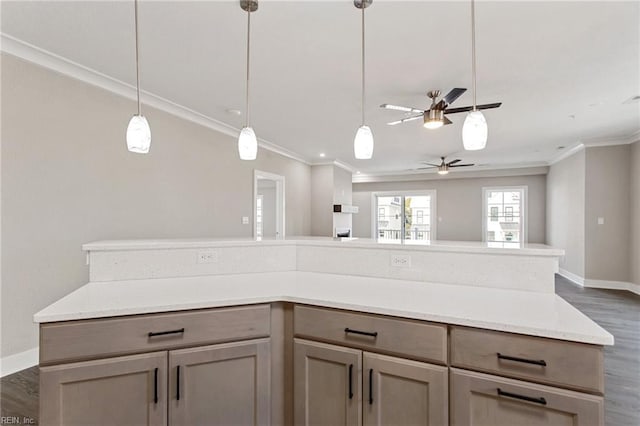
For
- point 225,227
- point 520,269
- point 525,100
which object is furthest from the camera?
point 225,227

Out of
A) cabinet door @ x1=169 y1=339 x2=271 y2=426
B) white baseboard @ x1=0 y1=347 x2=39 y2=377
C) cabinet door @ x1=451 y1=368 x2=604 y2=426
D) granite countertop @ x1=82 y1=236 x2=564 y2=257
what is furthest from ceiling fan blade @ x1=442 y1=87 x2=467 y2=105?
white baseboard @ x1=0 y1=347 x2=39 y2=377

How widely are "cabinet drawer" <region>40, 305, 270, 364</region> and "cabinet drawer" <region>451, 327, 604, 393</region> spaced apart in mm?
887

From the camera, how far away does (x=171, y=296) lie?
1.49 meters

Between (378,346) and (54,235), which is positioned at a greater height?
(54,235)

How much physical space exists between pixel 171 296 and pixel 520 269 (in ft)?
5.90

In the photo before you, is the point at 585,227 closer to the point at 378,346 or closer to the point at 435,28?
the point at 435,28

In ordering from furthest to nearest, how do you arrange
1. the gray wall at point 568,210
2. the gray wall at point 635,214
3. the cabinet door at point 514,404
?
the gray wall at point 568,210 → the gray wall at point 635,214 → the cabinet door at point 514,404

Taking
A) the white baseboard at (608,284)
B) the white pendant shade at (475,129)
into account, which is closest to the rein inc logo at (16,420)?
the white pendant shade at (475,129)

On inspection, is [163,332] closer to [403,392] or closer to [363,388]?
[363,388]

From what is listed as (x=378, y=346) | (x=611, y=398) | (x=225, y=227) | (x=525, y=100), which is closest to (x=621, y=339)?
(x=611, y=398)

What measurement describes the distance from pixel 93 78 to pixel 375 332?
341 cm

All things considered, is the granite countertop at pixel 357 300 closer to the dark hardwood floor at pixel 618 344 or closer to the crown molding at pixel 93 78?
the dark hardwood floor at pixel 618 344

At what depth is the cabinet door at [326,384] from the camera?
1364 mm

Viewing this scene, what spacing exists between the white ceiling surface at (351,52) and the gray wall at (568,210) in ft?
6.22
